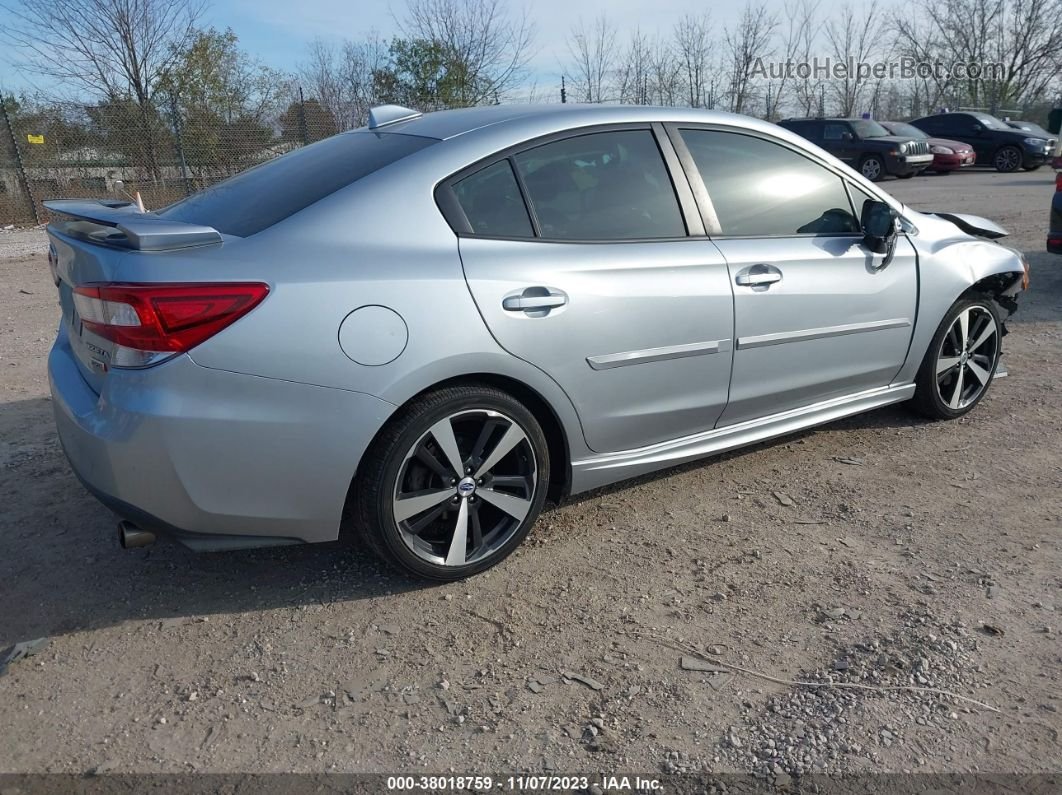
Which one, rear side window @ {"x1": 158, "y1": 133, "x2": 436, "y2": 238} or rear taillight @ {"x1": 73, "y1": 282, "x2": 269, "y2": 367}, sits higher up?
rear side window @ {"x1": 158, "y1": 133, "x2": 436, "y2": 238}

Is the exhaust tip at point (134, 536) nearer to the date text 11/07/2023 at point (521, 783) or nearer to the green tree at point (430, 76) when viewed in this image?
the date text 11/07/2023 at point (521, 783)

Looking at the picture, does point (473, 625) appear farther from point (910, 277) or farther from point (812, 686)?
point (910, 277)

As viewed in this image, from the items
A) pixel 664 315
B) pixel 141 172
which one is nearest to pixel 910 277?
pixel 664 315

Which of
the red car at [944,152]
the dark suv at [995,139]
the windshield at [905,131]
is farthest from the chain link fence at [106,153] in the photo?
the dark suv at [995,139]

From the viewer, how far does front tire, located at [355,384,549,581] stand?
2822 mm

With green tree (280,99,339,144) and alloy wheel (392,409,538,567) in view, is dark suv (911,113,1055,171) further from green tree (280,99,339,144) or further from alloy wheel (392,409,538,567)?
alloy wheel (392,409,538,567)

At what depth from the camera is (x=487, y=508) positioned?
10.4 feet

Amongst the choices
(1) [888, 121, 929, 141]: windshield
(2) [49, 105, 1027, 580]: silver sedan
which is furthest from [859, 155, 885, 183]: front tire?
(2) [49, 105, 1027, 580]: silver sedan

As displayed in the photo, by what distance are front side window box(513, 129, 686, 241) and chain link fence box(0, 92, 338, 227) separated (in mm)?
13141

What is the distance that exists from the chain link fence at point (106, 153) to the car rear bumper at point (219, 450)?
13401 millimetres

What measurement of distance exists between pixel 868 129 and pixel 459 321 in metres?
20.3

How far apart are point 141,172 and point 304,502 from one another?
14.9 metres

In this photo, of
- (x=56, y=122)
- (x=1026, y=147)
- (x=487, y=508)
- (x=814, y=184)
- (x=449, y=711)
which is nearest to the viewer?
(x=449, y=711)

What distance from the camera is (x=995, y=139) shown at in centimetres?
2256
